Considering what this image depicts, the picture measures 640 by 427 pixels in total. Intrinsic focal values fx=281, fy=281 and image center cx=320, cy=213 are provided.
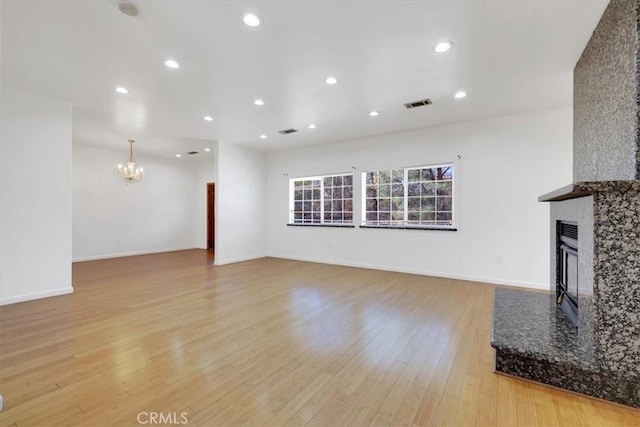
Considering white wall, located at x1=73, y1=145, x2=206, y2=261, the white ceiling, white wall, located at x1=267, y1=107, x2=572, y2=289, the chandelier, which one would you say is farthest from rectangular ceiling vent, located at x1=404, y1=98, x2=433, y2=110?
the chandelier

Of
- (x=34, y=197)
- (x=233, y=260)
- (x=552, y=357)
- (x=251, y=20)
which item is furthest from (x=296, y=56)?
(x=233, y=260)

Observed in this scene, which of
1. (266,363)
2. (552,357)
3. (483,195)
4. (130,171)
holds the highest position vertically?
(130,171)

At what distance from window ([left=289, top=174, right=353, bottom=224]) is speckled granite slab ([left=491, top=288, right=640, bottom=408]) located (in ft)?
13.6

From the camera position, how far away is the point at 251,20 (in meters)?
2.31

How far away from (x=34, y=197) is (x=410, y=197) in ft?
19.4

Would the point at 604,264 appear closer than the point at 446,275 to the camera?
Yes

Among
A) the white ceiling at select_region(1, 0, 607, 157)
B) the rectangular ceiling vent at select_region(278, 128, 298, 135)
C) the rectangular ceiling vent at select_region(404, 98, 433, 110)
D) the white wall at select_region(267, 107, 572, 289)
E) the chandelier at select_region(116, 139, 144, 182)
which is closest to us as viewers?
the white ceiling at select_region(1, 0, 607, 157)

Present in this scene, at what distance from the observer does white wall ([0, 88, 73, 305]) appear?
3578 mm

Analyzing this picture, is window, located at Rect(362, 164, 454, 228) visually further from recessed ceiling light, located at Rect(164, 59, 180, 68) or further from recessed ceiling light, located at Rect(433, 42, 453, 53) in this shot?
recessed ceiling light, located at Rect(164, 59, 180, 68)

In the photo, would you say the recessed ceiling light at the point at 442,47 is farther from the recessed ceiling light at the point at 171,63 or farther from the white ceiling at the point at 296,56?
the recessed ceiling light at the point at 171,63

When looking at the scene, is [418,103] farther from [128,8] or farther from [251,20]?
[128,8]

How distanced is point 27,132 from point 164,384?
403 centimetres

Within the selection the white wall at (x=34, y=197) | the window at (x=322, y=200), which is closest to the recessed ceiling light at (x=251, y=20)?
the white wall at (x=34, y=197)

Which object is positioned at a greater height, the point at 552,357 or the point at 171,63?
the point at 171,63
